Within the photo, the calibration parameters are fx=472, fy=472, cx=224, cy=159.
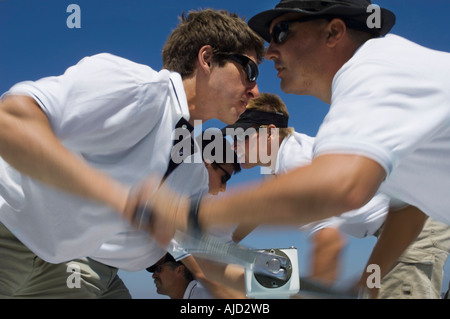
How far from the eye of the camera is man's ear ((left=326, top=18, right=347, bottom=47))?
207cm

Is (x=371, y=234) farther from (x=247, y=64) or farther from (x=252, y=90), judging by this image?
(x=247, y=64)

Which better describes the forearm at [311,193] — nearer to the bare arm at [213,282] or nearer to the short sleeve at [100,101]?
the short sleeve at [100,101]

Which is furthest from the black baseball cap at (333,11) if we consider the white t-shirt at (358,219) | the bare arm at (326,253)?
the bare arm at (326,253)

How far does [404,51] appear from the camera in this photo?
1377 mm

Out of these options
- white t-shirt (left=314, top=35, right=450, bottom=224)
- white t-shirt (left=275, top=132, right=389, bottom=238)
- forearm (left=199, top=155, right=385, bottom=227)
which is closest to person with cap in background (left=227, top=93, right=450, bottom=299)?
white t-shirt (left=275, top=132, right=389, bottom=238)

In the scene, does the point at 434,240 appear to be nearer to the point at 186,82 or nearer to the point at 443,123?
the point at 186,82

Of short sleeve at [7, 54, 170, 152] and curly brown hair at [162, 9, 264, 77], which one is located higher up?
curly brown hair at [162, 9, 264, 77]

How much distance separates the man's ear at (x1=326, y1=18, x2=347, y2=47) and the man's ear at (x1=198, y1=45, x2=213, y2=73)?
108cm

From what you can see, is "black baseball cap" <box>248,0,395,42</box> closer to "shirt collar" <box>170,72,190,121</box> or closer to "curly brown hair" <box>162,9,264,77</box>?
"shirt collar" <box>170,72,190,121</box>

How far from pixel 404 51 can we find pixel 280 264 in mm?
1086

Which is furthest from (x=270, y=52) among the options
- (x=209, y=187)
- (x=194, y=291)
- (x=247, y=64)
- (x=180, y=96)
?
(x=194, y=291)

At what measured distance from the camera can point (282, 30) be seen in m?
2.25

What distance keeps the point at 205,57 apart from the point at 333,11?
119 centimetres
